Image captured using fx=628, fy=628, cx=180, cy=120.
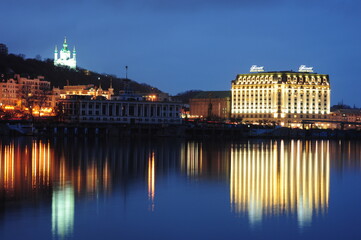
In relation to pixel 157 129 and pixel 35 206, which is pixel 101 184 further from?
pixel 157 129

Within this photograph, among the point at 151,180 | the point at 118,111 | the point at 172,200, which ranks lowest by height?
the point at 172,200

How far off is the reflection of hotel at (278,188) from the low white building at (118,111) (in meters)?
69.5

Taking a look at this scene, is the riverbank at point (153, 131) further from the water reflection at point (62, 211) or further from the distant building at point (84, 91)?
the water reflection at point (62, 211)

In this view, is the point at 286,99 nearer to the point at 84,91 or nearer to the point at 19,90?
the point at 84,91

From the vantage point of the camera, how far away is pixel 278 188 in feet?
130

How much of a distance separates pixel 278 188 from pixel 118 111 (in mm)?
92332

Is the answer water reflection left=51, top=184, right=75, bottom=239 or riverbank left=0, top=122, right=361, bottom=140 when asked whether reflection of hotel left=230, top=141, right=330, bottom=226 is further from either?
riverbank left=0, top=122, right=361, bottom=140

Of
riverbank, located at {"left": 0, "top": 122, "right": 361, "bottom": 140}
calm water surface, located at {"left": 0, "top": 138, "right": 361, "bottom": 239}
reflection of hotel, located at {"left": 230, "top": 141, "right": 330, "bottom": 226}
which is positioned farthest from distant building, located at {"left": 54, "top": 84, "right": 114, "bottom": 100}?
calm water surface, located at {"left": 0, "top": 138, "right": 361, "bottom": 239}

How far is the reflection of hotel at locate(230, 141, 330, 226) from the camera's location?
31.7 metres

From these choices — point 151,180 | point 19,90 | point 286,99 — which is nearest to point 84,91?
Result: point 19,90

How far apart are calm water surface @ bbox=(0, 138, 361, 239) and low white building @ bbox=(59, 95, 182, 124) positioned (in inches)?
2810

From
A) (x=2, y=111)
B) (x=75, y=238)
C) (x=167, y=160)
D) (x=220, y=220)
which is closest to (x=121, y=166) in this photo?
(x=167, y=160)

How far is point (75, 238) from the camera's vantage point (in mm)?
24484

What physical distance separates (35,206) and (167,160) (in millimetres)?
28837
